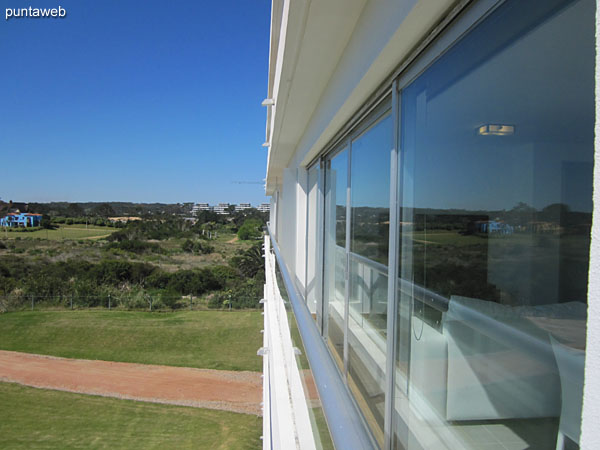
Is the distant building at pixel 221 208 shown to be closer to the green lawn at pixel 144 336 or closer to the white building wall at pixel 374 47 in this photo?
the green lawn at pixel 144 336

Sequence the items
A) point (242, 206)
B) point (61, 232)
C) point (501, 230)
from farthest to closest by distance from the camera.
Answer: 1. point (242, 206)
2. point (61, 232)
3. point (501, 230)

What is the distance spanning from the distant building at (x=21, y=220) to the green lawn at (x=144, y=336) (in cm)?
2462

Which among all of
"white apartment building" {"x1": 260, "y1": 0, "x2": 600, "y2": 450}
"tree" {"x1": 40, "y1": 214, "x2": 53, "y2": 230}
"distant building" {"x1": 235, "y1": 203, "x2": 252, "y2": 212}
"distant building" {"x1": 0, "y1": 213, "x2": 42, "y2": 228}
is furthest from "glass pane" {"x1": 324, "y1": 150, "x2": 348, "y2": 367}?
"distant building" {"x1": 0, "y1": 213, "x2": 42, "y2": 228}

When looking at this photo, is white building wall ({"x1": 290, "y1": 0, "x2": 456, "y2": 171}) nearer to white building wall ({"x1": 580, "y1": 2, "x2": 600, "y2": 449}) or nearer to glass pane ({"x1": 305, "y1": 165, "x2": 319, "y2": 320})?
white building wall ({"x1": 580, "y1": 2, "x2": 600, "y2": 449})

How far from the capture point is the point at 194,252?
43719 millimetres

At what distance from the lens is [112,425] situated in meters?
14.0

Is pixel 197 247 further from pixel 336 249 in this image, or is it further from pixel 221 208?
pixel 336 249

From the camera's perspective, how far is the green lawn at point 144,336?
1953 centimetres

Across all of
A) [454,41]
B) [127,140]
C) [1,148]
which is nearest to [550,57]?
[454,41]

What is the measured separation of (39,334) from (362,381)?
26876 mm

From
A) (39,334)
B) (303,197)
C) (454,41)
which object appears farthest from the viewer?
(39,334)

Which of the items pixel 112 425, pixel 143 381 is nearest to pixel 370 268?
pixel 112 425

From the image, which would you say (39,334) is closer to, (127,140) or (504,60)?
(504,60)

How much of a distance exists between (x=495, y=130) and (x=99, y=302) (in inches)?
1264
